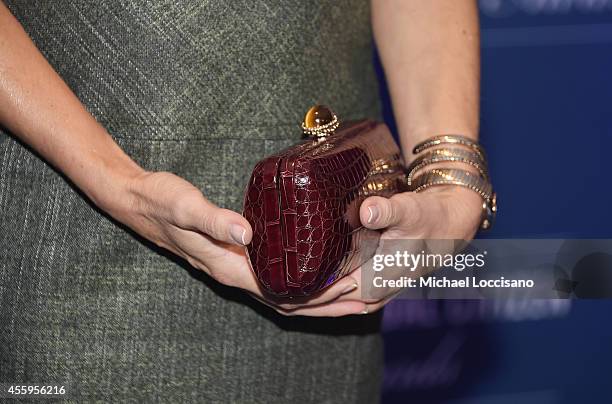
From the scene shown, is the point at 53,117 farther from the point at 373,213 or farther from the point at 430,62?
the point at 430,62

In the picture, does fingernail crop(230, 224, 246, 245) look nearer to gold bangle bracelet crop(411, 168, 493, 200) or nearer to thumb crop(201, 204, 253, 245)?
thumb crop(201, 204, 253, 245)

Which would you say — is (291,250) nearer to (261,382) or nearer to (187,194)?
(187,194)

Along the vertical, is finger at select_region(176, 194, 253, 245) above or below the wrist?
below

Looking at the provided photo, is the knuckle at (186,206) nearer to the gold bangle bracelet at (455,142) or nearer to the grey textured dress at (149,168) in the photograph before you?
the grey textured dress at (149,168)

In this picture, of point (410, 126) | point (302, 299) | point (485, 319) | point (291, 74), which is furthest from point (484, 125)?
point (302, 299)

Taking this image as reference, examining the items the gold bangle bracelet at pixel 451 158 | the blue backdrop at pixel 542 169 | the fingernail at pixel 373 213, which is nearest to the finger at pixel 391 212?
the fingernail at pixel 373 213

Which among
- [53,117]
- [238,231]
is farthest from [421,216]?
[53,117]

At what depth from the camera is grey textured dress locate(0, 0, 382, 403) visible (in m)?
0.70

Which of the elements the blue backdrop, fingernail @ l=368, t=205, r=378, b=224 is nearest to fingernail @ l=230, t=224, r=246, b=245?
fingernail @ l=368, t=205, r=378, b=224

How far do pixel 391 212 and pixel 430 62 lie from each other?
28 centimetres

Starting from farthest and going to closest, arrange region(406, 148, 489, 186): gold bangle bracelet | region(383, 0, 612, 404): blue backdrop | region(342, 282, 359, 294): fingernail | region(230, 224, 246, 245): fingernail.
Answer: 1. region(383, 0, 612, 404): blue backdrop
2. region(406, 148, 489, 186): gold bangle bracelet
3. region(342, 282, 359, 294): fingernail
4. region(230, 224, 246, 245): fingernail

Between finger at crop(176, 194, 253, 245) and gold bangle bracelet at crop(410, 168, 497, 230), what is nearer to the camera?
finger at crop(176, 194, 253, 245)

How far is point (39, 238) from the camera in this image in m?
0.70

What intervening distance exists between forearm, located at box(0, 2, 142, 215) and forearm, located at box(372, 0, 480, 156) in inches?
12.7
